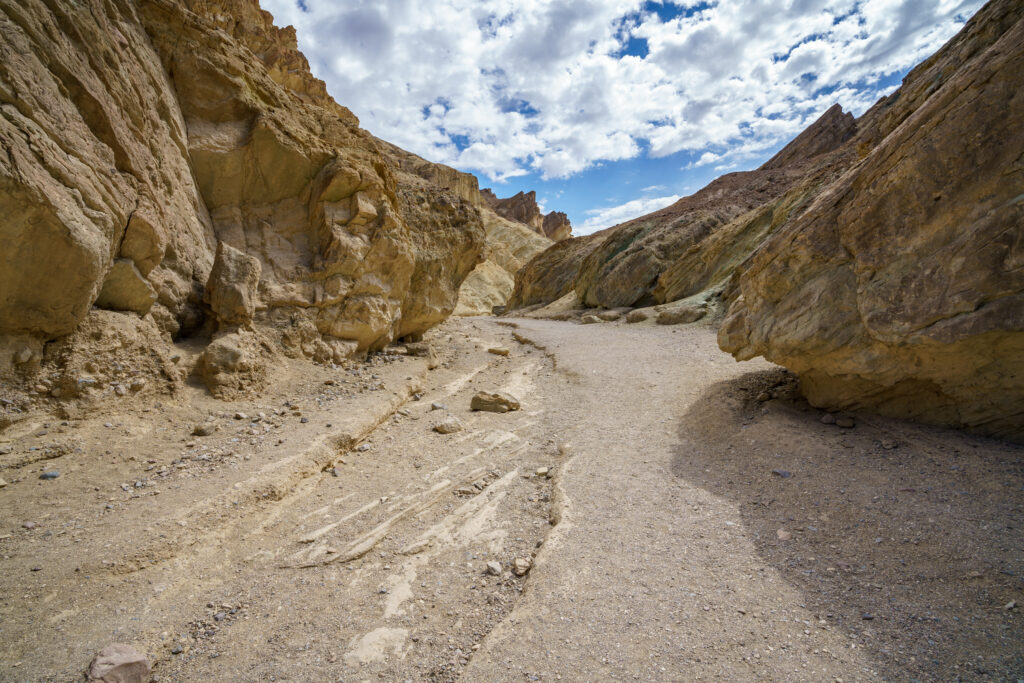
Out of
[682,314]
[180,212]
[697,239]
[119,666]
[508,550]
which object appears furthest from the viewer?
[697,239]

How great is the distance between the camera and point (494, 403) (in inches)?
299

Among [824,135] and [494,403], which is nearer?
[494,403]

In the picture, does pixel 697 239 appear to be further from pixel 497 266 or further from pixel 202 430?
pixel 497 266

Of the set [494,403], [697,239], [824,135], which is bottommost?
[494,403]

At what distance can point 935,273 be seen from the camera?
397 centimetres

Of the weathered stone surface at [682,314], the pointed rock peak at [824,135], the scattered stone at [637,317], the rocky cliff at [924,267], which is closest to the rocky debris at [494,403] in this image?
the rocky cliff at [924,267]

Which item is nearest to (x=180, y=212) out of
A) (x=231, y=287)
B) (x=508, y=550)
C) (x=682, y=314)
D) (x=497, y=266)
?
(x=231, y=287)

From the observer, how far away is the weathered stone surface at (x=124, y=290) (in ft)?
16.7

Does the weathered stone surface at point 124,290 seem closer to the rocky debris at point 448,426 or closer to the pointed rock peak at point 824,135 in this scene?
the rocky debris at point 448,426

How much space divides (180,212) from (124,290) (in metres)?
1.84

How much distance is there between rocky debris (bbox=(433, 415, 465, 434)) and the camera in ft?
21.3

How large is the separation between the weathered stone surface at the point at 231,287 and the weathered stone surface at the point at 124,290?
955mm

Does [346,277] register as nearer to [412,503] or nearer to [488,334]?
[412,503]

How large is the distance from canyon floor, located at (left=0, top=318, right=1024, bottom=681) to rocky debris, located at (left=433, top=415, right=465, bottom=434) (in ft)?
1.66
